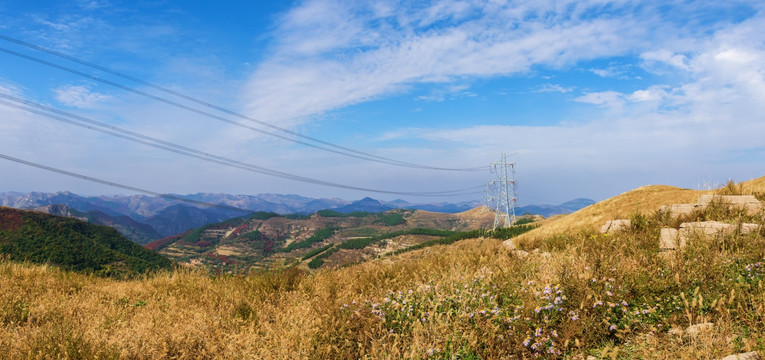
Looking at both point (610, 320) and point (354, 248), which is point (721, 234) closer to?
point (610, 320)

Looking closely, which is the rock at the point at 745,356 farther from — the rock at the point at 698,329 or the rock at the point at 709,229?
the rock at the point at 709,229

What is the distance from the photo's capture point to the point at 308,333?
17.2 feet

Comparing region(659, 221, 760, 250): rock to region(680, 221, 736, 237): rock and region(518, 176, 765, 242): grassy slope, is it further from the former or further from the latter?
region(518, 176, 765, 242): grassy slope

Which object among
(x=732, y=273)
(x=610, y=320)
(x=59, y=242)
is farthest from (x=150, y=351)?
(x=59, y=242)

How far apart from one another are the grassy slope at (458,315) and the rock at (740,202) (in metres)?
5.04

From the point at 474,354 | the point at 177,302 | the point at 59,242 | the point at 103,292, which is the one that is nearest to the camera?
the point at 474,354

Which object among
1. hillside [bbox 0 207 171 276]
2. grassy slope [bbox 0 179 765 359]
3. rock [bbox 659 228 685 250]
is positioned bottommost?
hillside [bbox 0 207 171 276]

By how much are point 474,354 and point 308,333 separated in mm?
2268

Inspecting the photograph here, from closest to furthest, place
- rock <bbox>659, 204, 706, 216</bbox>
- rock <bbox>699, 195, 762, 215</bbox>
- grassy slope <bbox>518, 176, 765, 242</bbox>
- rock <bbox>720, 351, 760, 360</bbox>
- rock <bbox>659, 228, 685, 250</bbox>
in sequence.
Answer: rock <bbox>720, 351, 760, 360</bbox>, rock <bbox>659, 228, 685, 250</bbox>, rock <bbox>699, 195, 762, 215</bbox>, rock <bbox>659, 204, 706, 216</bbox>, grassy slope <bbox>518, 176, 765, 242</bbox>

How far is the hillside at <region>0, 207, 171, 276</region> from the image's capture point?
102000 millimetres

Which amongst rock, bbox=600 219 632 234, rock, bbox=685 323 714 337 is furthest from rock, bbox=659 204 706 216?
rock, bbox=685 323 714 337

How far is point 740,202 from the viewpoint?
1214cm

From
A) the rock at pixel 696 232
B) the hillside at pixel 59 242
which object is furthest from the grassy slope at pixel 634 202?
the hillside at pixel 59 242

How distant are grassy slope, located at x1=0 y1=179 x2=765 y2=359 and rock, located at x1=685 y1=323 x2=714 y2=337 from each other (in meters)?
0.08
